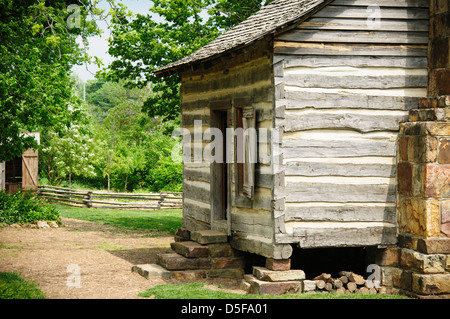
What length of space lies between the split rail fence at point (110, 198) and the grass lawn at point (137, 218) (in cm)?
112

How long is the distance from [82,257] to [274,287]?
5.06m

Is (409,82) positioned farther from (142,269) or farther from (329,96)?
(142,269)

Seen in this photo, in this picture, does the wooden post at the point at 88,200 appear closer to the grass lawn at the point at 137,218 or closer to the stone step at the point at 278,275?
the grass lawn at the point at 137,218

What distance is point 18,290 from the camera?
7.93 metres

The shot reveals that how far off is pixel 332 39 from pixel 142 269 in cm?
524

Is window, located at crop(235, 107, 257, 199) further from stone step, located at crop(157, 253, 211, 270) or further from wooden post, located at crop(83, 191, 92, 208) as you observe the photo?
wooden post, located at crop(83, 191, 92, 208)

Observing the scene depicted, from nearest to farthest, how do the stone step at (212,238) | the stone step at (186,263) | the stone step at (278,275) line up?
the stone step at (278,275) < the stone step at (186,263) < the stone step at (212,238)

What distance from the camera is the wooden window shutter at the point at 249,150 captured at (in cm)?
945

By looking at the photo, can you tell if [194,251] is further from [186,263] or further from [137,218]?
[137,218]

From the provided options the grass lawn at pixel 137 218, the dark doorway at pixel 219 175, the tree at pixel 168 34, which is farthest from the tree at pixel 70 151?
the dark doorway at pixel 219 175

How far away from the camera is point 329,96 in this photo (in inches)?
361

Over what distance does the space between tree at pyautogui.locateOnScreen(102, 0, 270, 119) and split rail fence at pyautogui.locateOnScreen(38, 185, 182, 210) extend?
9.49 m

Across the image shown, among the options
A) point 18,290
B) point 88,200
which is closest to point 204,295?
point 18,290

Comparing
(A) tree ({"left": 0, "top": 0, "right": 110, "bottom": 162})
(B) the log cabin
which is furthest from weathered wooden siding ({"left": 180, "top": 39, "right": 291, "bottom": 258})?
(A) tree ({"left": 0, "top": 0, "right": 110, "bottom": 162})
